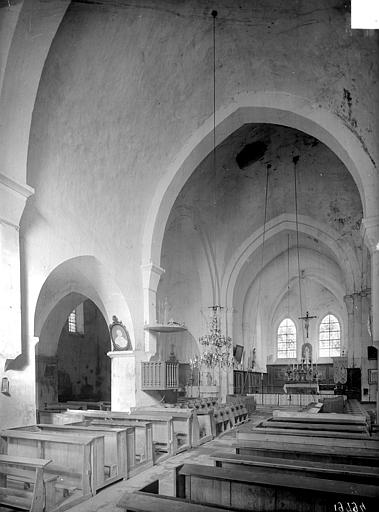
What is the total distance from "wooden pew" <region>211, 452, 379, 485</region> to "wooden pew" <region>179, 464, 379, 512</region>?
0.36 feet

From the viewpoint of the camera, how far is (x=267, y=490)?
139 inches

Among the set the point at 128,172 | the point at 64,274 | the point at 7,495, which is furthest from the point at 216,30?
the point at 7,495

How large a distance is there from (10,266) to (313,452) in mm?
5018

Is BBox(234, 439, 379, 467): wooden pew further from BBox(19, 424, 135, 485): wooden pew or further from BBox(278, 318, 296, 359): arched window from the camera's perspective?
BBox(278, 318, 296, 359): arched window

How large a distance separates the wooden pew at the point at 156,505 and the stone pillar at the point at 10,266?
4389 mm

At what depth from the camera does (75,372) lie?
2039 centimetres

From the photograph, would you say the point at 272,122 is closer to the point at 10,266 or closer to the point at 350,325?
the point at 10,266

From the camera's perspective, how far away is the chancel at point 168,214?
536 cm

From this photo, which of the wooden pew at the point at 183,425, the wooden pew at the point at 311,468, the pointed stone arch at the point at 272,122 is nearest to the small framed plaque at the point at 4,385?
the wooden pew at the point at 183,425

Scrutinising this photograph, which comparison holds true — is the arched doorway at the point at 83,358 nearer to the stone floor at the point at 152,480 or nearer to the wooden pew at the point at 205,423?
the wooden pew at the point at 205,423

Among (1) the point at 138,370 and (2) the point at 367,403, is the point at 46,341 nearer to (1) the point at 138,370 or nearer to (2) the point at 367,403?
(1) the point at 138,370

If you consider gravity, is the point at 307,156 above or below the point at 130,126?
above

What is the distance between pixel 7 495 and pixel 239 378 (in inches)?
572

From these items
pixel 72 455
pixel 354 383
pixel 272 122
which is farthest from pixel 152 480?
pixel 354 383
